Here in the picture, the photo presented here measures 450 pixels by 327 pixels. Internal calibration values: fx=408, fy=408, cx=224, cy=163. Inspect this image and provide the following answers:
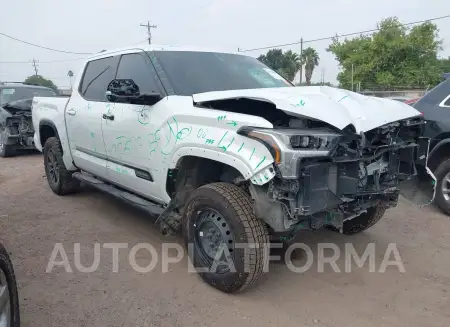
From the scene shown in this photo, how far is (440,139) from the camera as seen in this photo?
5.36 m

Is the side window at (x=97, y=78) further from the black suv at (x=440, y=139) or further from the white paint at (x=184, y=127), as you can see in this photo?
the black suv at (x=440, y=139)

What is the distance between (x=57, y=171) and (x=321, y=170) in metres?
4.52

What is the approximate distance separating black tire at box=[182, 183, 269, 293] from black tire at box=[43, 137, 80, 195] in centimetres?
333

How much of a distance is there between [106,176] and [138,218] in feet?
2.33

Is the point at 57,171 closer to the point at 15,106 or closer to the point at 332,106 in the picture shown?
the point at 332,106

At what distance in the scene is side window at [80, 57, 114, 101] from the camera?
4.79 metres

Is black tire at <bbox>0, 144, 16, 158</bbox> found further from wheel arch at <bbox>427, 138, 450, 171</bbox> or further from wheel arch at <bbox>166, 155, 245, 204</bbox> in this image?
wheel arch at <bbox>427, 138, 450, 171</bbox>

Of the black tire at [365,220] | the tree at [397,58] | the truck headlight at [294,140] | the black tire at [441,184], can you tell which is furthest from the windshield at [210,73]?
the tree at [397,58]

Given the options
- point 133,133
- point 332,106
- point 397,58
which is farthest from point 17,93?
point 397,58

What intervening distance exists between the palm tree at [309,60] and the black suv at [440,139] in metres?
54.9

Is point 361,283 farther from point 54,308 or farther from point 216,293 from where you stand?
point 54,308

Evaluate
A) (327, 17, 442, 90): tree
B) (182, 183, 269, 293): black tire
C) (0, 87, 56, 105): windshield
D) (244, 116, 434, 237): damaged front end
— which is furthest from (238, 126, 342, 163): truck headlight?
(327, 17, 442, 90): tree

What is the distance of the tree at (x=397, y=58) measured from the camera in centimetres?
3716

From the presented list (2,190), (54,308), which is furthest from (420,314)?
(2,190)
